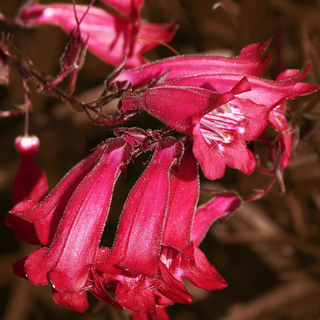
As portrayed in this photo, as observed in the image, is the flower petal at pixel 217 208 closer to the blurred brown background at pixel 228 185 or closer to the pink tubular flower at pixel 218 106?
the pink tubular flower at pixel 218 106

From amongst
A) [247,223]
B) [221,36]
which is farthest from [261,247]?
[221,36]

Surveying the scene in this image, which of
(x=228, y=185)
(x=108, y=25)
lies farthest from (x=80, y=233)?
(x=228, y=185)

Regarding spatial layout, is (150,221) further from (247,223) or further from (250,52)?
(247,223)

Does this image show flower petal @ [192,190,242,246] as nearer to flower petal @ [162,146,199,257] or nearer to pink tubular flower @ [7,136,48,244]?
flower petal @ [162,146,199,257]

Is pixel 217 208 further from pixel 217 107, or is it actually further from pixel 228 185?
pixel 228 185

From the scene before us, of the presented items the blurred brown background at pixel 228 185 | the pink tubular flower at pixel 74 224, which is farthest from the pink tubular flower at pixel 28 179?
the blurred brown background at pixel 228 185

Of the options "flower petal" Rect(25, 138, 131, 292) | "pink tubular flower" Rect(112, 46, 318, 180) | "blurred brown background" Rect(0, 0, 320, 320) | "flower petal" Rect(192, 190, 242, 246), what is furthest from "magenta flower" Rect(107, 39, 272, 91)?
"blurred brown background" Rect(0, 0, 320, 320)
